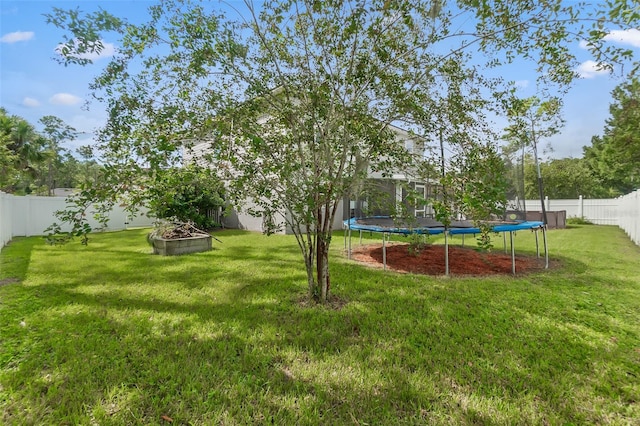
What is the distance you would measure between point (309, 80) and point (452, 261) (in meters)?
4.53

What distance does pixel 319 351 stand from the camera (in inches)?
95.3

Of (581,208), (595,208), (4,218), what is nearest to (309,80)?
(4,218)

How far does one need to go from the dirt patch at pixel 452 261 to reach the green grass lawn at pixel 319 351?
2.07ft

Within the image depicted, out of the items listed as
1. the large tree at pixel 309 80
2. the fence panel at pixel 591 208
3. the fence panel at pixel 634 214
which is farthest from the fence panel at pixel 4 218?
the fence panel at pixel 591 208

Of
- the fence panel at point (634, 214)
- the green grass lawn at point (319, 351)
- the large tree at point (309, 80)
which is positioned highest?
the large tree at point (309, 80)

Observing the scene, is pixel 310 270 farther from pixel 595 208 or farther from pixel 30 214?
pixel 595 208

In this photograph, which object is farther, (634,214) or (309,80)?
(634,214)

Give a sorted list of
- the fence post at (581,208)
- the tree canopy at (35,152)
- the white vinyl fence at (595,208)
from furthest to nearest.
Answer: the fence post at (581,208), the white vinyl fence at (595,208), the tree canopy at (35,152)

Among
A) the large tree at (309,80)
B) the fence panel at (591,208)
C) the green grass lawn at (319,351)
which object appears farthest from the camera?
the fence panel at (591,208)

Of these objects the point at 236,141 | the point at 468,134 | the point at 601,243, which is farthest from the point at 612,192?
the point at 236,141

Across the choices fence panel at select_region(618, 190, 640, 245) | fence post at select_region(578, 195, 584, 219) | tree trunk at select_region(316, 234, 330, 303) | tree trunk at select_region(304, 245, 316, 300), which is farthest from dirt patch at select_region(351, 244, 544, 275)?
fence post at select_region(578, 195, 584, 219)

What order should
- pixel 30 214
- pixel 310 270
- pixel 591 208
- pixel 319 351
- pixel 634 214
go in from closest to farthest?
pixel 319 351 < pixel 310 270 < pixel 634 214 < pixel 30 214 < pixel 591 208

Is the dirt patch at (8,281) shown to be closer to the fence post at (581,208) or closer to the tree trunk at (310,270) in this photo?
the tree trunk at (310,270)

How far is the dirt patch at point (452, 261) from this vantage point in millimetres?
5230
